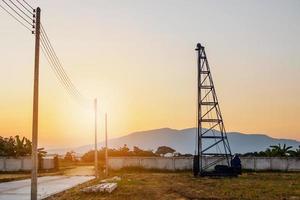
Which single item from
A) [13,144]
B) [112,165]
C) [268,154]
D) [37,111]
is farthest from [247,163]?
[37,111]

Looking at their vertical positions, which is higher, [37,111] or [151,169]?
[37,111]

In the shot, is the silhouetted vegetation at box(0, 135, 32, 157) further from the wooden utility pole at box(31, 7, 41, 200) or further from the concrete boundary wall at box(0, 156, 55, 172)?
the wooden utility pole at box(31, 7, 41, 200)

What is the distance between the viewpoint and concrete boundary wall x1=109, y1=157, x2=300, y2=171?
189 ft

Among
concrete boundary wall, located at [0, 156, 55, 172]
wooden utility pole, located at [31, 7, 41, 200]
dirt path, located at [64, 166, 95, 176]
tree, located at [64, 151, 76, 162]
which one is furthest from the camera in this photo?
tree, located at [64, 151, 76, 162]

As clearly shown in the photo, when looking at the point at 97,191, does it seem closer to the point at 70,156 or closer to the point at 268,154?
the point at 268,154

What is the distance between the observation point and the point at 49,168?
2635 inches

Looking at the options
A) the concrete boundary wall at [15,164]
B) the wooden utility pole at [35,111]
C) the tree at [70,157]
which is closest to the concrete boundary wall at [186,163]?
the concrete boundary wall at [15,164]

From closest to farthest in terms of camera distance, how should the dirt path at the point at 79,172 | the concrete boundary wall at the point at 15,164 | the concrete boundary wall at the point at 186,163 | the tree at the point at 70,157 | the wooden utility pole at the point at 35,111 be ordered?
the wooden utility pole at the point at 35,111, the dirt path at the point at 79,172, the concrete boundary wall at the point at 186,163, the concrete boundary wall at the point at 15,164, the tree at the point at 70,157

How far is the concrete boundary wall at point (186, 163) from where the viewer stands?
57.7m

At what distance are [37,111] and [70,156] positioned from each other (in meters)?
76.9

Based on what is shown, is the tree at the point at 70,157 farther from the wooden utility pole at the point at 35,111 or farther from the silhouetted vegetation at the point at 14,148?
the wooden utility pole at the point at 35,111

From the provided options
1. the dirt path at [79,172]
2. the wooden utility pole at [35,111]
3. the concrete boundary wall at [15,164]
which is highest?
the wooden utility pole at [35,111]

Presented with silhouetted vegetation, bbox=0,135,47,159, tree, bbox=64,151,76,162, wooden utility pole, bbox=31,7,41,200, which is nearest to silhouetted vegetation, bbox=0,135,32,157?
silhouetted vegetation, bbox=0,135,47,159

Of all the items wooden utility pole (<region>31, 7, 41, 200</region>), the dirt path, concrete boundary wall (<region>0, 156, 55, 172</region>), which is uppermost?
wooden utility pole (<region>31, 7, 41, 200</region>)
